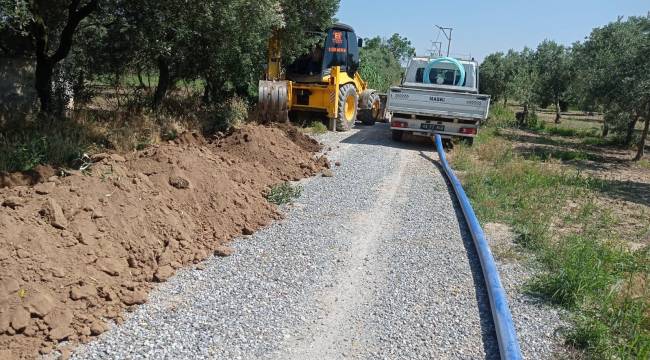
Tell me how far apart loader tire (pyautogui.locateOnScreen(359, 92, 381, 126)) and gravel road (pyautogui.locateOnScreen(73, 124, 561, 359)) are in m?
9.73

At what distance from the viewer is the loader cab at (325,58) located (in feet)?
45.4

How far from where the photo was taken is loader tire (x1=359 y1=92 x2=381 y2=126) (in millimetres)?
16312

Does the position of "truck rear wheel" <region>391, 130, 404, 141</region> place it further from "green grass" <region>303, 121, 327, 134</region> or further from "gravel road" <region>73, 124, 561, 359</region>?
"gravel road" <region>73, 124, 561, 359</region>

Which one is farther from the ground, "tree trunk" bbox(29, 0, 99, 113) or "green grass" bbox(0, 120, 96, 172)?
"tree trunk" bbox(29, 0, 99, 113)

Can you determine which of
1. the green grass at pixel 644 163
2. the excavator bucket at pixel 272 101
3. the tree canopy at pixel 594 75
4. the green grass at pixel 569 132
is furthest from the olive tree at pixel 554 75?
the excavator bucket at pixel 272 101

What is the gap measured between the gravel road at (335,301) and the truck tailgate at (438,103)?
5909mm

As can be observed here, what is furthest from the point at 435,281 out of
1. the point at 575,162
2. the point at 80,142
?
the point at 575,162

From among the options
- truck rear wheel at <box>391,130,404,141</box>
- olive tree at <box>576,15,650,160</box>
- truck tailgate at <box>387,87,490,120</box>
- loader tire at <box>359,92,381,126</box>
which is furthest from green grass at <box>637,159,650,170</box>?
loader tire at <box>359,92,381,126</box>

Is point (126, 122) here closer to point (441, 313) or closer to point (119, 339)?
point (119, 339)

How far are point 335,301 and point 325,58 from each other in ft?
33.9

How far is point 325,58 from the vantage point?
13773mm

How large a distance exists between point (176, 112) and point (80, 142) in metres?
3.81

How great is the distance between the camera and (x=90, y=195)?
4.78 m

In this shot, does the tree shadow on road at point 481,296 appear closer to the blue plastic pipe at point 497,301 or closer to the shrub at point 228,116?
the blue plastic pipe at point 497,301
